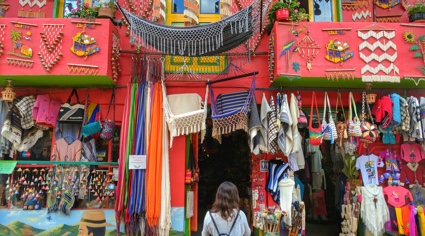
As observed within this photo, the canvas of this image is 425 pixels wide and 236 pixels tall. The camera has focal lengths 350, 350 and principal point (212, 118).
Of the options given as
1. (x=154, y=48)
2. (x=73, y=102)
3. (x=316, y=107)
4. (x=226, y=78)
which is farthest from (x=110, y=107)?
(x=316, y=107)

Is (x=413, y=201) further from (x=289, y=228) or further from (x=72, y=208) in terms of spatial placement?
(x=72, y=208)

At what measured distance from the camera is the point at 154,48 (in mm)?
6023

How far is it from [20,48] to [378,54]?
5.95 meters

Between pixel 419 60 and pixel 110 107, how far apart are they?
17.8ft

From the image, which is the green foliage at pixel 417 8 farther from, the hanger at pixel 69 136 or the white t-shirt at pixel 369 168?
the hanger at pixel 69 136

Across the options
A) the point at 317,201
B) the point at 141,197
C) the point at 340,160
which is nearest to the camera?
the point at 141,197

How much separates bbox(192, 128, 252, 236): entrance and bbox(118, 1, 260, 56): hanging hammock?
3.12m

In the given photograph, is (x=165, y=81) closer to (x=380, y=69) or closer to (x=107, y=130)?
(x=107, y=130)

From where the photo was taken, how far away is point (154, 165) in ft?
18.9

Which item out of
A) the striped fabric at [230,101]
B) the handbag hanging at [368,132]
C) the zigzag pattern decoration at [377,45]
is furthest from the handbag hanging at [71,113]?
the zigzag pattern decoration at [377,45]

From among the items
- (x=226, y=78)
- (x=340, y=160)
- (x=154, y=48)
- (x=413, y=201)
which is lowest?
(x=413, y=201)

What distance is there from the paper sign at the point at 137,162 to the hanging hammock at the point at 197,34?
1.78 meters

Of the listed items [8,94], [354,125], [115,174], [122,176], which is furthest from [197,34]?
[8,94]

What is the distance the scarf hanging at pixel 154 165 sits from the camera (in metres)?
5.60
